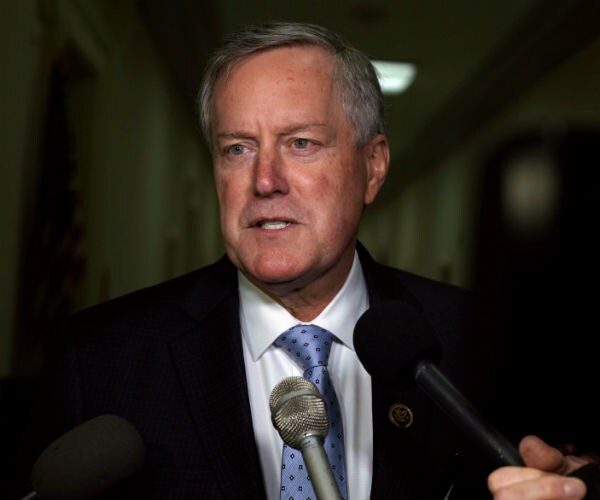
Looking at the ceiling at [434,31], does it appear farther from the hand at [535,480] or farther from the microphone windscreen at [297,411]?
the hand at [535,480]

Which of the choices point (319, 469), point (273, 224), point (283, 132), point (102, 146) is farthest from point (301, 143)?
point (102, 146)

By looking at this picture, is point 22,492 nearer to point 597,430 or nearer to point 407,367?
point 407,367

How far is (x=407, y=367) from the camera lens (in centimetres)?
87

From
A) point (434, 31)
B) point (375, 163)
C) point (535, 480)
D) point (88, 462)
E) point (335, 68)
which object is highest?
point (434, 31)

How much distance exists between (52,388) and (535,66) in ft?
19.1

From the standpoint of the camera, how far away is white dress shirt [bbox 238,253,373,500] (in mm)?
1537

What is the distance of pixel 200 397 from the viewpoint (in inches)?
61.5

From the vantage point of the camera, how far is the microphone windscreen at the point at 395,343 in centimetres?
87

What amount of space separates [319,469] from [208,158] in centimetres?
919

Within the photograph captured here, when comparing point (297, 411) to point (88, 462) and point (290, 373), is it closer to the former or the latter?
point (88, 462)

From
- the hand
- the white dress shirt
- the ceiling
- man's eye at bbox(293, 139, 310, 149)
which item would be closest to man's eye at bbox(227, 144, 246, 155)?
man's eye at bbox(293, 139, 310, 149)

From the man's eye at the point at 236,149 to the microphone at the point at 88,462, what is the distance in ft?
2.38

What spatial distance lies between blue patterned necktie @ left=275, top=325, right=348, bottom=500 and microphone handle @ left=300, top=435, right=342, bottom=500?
0.60m

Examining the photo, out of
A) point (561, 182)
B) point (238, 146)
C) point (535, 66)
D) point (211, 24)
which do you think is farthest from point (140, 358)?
point (535, 66)
